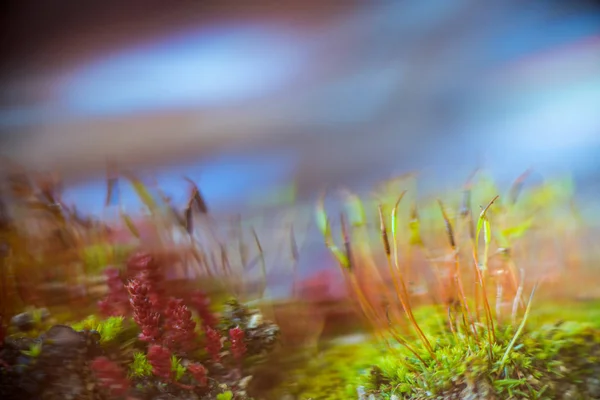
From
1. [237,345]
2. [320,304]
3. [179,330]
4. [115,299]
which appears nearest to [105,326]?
[115,299]

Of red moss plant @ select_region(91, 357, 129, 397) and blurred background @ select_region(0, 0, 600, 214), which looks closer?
red moss plant @ select_region(91, 357, 129, 397)

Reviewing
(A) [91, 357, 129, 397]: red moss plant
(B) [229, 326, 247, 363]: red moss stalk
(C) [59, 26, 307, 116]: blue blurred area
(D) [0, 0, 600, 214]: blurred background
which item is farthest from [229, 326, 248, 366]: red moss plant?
(C) [59, 26, 307, 116]: blue blurred area

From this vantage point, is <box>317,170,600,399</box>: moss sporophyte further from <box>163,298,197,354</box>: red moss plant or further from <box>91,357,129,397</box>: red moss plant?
<box>91,357,129,397</box>: red moss plant

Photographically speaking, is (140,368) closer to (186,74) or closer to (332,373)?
(332,373)

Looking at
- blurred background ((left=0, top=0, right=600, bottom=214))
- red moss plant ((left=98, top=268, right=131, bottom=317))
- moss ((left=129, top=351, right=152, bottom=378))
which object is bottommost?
moss ((left=129, top=351, right=152, bottom=378))

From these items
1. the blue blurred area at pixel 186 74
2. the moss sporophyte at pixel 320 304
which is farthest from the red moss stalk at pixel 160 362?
the blue blurred area at pixel 186 74

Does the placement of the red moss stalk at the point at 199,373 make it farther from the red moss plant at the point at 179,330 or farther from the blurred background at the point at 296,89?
the blurred background at the point at 296,89

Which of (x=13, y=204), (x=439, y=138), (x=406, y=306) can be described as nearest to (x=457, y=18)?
(x=439, y=138)
